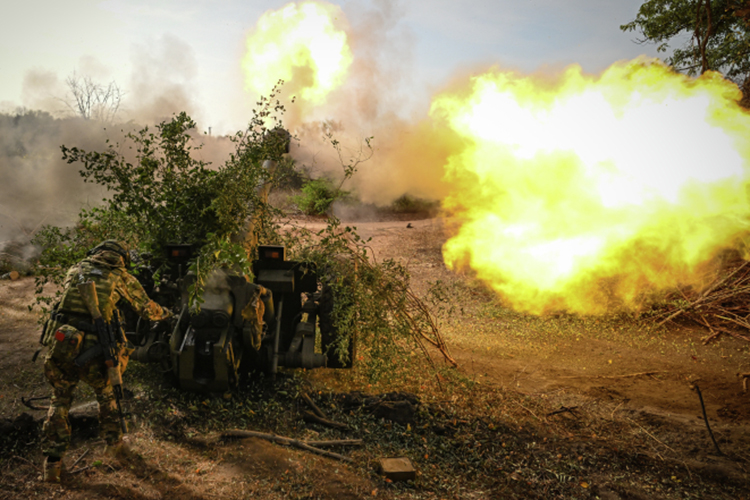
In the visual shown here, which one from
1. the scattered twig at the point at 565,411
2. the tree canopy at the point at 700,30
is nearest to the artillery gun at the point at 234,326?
the scattered twig at the point at 565,411

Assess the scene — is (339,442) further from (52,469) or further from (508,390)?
(508,390)

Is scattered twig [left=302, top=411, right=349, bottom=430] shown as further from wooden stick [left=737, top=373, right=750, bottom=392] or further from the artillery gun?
wooden stick [left=737, top=373, right=750, bottom=392]

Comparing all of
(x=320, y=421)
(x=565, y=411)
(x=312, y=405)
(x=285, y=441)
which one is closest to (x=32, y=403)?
(x=285, y=441)

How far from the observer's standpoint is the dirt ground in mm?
4227

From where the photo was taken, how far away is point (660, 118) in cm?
956

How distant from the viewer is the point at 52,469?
4109 mm

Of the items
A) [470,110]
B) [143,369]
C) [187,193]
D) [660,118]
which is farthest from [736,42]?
[143,369]

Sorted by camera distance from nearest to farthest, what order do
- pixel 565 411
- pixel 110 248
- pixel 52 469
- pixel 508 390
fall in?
pixel 52 469, pixel 110 248, pixel 565 411, pixel 508 390

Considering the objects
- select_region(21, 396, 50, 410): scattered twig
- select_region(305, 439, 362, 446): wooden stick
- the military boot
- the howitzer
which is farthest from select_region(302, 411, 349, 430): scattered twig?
select_region(21, 396, 50, 410): scattered twig

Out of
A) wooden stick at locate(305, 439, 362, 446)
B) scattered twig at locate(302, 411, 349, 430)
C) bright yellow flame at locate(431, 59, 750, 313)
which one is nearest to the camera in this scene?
wooden stick at locate(305, 439, 362, 446)

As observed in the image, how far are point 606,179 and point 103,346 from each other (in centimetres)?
987

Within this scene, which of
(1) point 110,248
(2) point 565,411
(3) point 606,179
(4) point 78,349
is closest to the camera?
(4) point 78,349

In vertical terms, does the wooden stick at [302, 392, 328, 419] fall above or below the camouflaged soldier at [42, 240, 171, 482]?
below

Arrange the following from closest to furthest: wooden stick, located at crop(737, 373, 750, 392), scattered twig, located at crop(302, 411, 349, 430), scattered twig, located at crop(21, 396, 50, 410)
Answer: scattered twig, located at crop(21, 396, 50, 410) → scattered twig, located at crop(302, 411, 349, 430) → wooden stick, located at crop(737, 373, 750, 392)
